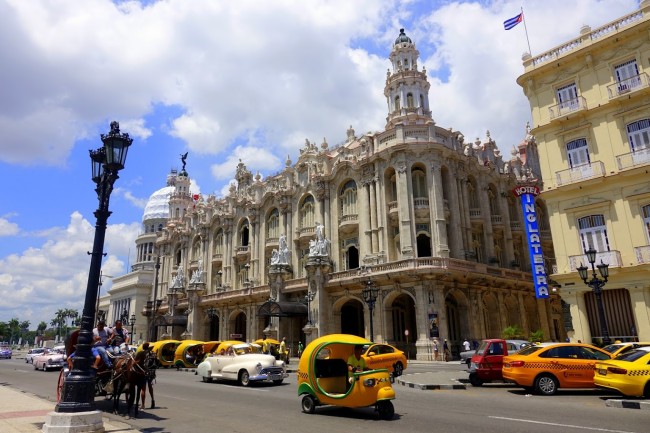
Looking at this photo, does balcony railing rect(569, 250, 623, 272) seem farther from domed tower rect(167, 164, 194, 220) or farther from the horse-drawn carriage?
domed tower rect(167, 164, 194, 220)

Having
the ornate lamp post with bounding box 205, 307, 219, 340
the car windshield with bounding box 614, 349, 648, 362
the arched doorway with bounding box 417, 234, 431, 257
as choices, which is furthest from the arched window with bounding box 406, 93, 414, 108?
the car windshield with bounding box 614, 349, 648, 362

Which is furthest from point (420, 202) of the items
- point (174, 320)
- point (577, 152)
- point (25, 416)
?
point (174, 320)

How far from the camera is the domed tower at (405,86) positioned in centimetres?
4119

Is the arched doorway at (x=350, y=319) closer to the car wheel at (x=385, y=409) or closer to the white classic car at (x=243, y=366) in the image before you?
the white classic car at (x=243, y=366)

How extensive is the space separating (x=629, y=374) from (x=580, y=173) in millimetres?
15059

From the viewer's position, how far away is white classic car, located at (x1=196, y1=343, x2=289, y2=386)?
59.3 feet

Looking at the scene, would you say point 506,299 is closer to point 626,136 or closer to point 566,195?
point 566,195

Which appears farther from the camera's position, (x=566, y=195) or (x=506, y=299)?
(x=506, y=299)

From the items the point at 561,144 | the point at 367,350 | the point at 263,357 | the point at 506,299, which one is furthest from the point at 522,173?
the point at 263,357

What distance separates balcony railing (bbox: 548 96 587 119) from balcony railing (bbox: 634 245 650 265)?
7.84 meters

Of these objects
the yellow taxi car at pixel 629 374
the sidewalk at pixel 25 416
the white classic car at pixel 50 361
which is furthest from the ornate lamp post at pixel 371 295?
the white classic car at pixel 50 361

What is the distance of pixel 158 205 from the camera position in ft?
310

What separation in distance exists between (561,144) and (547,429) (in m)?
20.6

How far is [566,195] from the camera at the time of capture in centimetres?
2425
